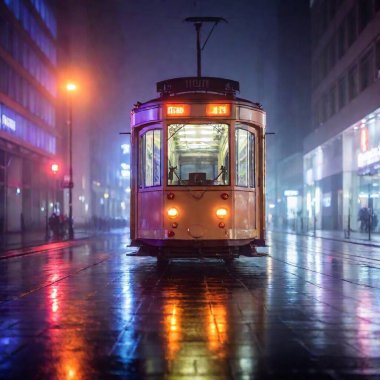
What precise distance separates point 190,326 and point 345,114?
42774 mm

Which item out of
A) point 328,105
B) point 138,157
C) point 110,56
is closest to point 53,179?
point 328,105

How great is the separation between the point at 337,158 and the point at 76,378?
49.7 m

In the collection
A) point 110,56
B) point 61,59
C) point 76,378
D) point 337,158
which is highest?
point 110,56

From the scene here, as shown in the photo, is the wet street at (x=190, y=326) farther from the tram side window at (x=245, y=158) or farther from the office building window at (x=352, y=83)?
the office building window at (x=352, y=83)

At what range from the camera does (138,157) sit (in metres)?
15.9

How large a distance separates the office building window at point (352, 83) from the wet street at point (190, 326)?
112 ft

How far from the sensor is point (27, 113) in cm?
5103

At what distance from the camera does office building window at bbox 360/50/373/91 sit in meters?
43.1

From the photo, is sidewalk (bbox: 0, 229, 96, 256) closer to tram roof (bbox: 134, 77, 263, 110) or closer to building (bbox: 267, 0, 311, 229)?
tram roof (bbox: 134, 77, 263, 110)

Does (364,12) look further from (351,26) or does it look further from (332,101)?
(332,101)

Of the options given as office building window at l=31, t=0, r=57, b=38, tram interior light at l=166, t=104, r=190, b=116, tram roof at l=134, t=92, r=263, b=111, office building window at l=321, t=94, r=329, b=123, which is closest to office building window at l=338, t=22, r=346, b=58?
office building window at l=321, t=94, r=329, b=123

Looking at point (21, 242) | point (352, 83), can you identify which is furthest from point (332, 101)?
point (21, 242)

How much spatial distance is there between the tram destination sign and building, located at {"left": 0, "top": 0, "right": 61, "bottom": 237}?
28380mm

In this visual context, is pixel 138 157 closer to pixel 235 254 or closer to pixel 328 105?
pixel 235 254
